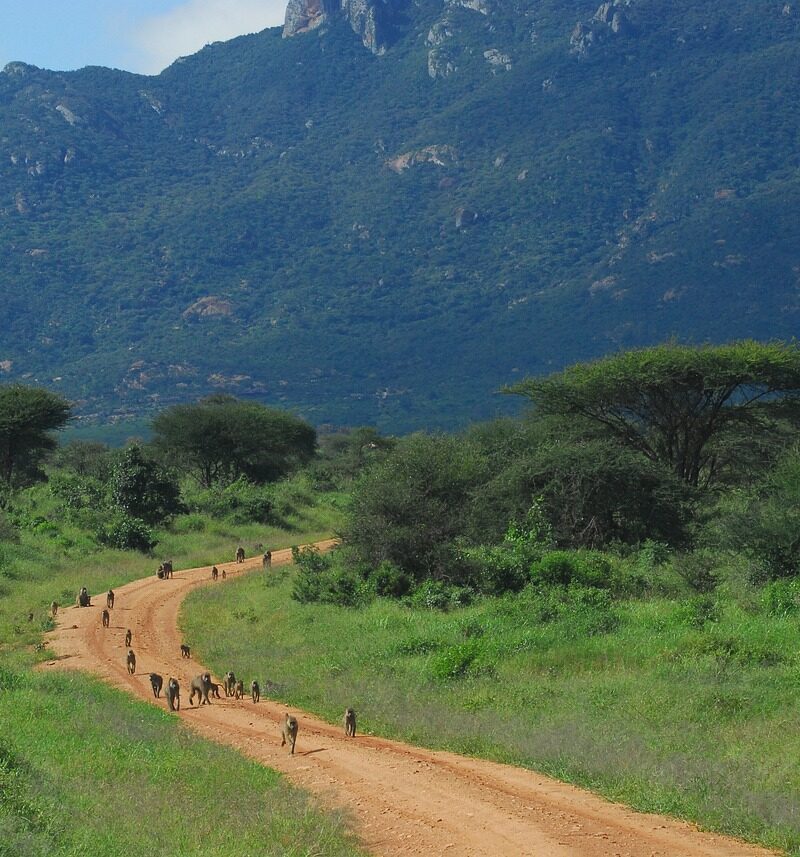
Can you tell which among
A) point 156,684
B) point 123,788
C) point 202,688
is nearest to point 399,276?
point 156,684

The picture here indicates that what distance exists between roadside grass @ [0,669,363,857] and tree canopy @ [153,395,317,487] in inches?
1637

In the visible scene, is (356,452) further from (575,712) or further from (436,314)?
(436,314)

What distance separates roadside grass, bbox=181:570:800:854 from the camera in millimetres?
10953

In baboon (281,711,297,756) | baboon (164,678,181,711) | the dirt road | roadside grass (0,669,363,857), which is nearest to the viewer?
roadside grass (0,669,363,857)

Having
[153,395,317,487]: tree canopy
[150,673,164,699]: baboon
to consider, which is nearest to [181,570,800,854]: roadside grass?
[150,673,164,699]: baboon

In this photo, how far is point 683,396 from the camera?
3700cm

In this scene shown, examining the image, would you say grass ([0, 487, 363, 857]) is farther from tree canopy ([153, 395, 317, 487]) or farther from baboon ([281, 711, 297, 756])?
tree canopy ([153, 395, 317, 487])

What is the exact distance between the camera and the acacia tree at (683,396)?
3575 cm

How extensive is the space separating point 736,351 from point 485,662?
22.7 m

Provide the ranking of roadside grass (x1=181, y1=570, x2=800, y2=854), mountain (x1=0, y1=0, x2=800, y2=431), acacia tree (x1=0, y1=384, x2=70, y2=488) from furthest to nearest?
mountain (x1=0, y1=0, x2=800, y2=431)
acacia tree (x1=0, y1=384, x2=70, y2=488)
roadside grass (x1=181, y1=570, x2=800, y2=854)

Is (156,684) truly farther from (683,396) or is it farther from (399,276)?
(399,276)

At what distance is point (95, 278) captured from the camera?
548 feet

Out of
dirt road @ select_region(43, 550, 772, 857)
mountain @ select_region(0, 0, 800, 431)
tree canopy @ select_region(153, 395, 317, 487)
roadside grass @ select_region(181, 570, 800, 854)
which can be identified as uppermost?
mountain @ select_region(0, 0, 800, 431)

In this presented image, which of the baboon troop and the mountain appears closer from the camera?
the baboon troop
